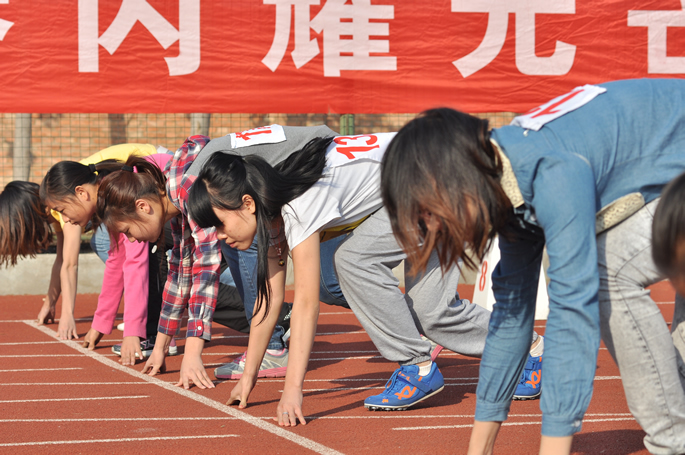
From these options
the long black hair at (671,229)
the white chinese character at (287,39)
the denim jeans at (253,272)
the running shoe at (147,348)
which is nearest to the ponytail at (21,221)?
the running shoe at (147,348)

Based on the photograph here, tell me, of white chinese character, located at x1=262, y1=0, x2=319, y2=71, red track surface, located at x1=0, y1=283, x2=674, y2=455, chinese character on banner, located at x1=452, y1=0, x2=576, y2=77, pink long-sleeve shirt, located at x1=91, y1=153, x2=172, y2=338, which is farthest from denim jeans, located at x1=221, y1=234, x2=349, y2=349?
chinese character on banner, located at x1=452, y1=0, x2=576, y2=77

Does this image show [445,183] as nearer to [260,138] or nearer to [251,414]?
[251,414]

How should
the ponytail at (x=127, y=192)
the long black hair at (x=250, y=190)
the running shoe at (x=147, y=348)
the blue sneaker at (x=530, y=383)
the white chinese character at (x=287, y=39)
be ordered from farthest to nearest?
the white chinese character at (x=287, y=39) → the running shoe at (x=147, y=348) → the ponytail at (x=127, y=192) → the blue sneaker at (x=530, y=383) → the long black hair at (x=250, y=190)

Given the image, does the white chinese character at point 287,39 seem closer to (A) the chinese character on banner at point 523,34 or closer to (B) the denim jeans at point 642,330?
(A) the chinese character on banner at point 523,34

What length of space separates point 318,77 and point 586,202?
231 inches

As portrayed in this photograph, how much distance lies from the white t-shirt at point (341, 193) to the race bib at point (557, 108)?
3.78 ft

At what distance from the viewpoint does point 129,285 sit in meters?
4.76

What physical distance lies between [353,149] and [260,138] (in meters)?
0.53

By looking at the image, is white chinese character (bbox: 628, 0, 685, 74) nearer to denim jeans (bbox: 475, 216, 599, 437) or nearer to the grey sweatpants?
the grey sweatpants

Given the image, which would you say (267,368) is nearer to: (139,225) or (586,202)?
(139,225)

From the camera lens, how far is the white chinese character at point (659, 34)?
7.68 meters

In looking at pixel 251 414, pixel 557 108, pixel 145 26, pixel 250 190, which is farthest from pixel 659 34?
pixel 557 108

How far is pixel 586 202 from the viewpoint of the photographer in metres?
1.76

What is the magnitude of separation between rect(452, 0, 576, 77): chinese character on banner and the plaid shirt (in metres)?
4.32
